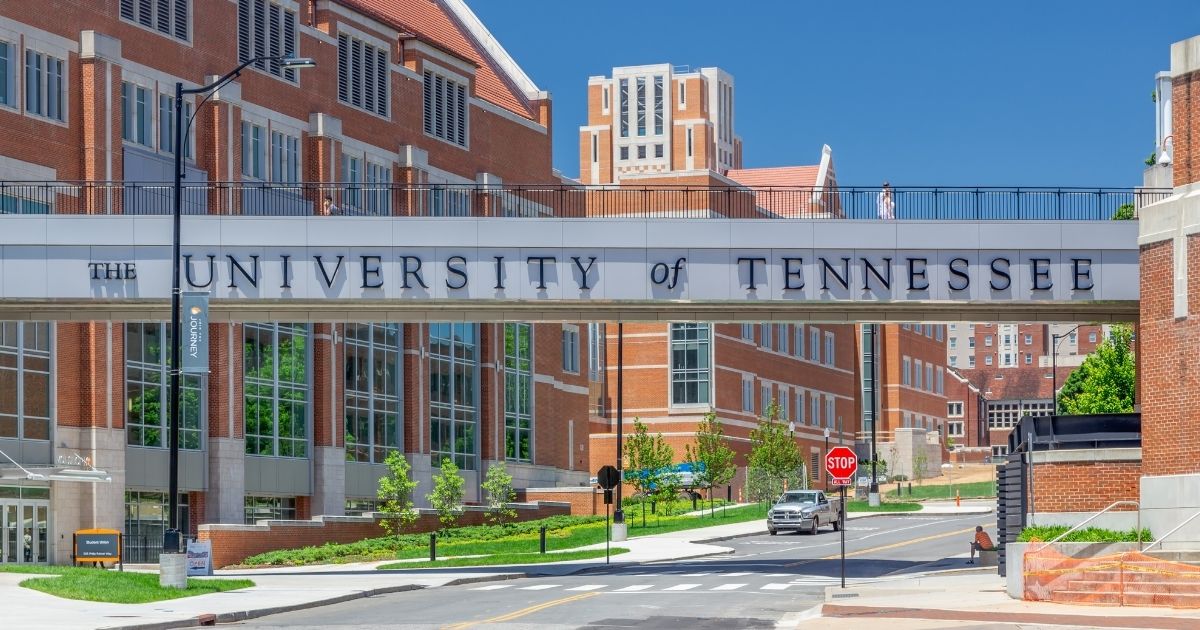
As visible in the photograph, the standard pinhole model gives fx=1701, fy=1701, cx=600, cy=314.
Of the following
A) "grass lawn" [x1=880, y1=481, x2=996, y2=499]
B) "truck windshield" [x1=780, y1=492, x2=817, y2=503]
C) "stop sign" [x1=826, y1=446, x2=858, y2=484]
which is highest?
"stop sign" [x1=826, y1=446, x2=858, y2=484]

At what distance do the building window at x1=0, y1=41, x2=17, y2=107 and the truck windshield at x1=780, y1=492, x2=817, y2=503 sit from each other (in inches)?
1237

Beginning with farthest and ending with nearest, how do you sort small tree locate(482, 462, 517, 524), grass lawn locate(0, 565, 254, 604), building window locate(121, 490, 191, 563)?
small tree locate(482, 462, 517, 524) → building window locate(121, 490, 191, 563) → grass lawn locate(0, 565, 254, 604)

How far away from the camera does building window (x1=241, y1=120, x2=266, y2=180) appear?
58.3 metres

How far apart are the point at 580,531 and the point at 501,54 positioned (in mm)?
31284

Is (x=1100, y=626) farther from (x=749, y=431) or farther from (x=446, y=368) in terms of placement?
(x=749, y=431)

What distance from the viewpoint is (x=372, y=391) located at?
6612 cm

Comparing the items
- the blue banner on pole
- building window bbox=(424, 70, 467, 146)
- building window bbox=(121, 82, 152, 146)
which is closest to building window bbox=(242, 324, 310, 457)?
building window bbox=(121, 82, 152, 146)

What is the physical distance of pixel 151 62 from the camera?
2120 inches

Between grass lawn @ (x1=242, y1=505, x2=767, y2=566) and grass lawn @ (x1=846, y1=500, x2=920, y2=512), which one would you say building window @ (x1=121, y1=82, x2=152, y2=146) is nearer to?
grass lawn @ (x1=242, y1=505, x2=767, y2=566)

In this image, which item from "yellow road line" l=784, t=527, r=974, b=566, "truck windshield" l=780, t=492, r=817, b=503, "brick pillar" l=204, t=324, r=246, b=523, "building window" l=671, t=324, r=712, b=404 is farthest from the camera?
"building window" l=671, t=324, r=712, b=404

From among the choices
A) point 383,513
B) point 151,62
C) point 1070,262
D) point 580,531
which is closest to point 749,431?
point 580,531

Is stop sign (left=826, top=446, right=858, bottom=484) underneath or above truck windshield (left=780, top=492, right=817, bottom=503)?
above

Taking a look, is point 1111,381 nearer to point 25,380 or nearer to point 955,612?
point 25,380

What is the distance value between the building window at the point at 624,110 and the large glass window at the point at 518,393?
118216 millimetres
